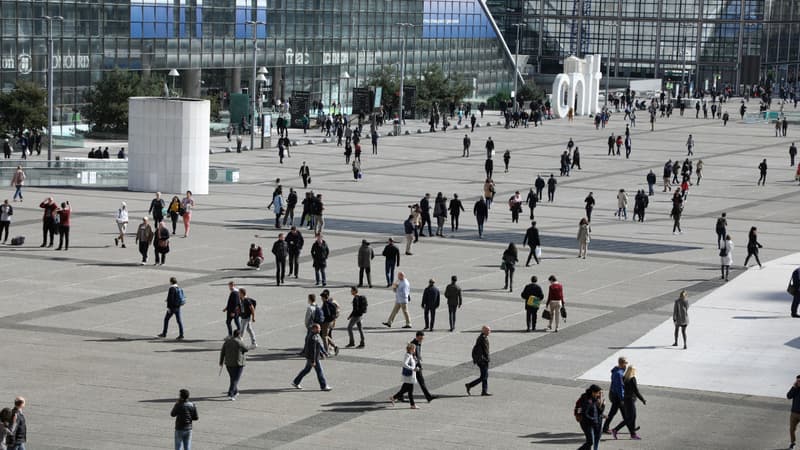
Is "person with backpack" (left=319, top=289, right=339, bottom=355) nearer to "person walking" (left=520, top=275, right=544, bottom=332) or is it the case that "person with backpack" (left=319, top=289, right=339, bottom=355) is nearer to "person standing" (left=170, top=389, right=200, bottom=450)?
"person walking" (left=520, top=275, right=544, bottom=332)

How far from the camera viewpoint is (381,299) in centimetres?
3148

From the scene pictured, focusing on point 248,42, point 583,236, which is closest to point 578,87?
point 248,42

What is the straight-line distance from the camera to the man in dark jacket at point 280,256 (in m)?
32.1

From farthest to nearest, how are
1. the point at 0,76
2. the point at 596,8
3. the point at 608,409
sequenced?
the point at 596,8, the point at 0,76, the point at 608,409

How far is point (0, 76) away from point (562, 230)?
4208cm

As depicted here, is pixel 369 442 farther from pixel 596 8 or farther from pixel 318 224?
pixel 596 8

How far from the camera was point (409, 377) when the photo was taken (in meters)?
22.1

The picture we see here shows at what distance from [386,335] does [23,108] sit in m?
44.0

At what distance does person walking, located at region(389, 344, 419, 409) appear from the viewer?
72.6ft

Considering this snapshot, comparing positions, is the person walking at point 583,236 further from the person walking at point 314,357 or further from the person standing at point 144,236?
the person walking at point 314,357

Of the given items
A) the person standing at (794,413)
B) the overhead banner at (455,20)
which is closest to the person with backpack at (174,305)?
the person standing at (794,413)

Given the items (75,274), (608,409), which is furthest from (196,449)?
(75,274)

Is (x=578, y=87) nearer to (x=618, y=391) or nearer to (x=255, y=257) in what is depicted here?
(x=255, y=257)

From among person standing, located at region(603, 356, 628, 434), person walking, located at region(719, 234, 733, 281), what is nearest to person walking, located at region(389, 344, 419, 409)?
person standing, located at region(603, 356, 628, 434)
